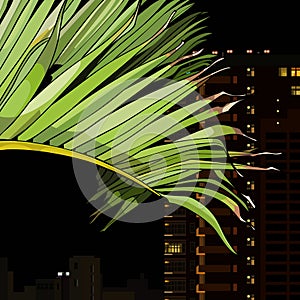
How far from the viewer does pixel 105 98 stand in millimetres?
1206

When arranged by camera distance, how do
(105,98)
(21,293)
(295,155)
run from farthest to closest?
(295,155) → (21,293) → (105,98)

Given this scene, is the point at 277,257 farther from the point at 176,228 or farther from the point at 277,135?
the point at 176,228

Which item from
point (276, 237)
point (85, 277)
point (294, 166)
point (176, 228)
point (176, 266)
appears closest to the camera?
point (85, 277)

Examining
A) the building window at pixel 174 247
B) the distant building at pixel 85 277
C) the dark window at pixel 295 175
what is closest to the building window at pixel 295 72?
the dark window at pixel 295 175

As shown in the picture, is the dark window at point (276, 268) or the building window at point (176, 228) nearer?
the building window at point (176, 228)

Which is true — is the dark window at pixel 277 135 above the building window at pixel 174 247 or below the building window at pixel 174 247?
above

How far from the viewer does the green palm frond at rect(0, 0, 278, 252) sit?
107 cm

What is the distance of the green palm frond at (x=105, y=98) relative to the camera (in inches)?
42.0

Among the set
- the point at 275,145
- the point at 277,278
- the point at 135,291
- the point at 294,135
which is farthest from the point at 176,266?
the point at 135,291

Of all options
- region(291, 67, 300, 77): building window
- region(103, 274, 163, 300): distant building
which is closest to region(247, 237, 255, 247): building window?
region(291, 67, 300, 77): building window

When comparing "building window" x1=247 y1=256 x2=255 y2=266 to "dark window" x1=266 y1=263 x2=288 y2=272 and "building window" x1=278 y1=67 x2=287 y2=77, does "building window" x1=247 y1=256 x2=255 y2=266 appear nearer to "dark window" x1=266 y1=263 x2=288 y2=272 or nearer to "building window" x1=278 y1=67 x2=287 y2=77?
"dark window" x1=266 y1=263 x2=288 y2=272

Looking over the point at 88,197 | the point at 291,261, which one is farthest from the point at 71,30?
the point at 291,261

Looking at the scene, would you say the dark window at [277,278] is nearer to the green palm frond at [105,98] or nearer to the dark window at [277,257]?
the dark window at [277,257]

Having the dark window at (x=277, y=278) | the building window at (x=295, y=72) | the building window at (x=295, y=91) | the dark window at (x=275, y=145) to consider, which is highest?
the building window at (x=295, y=72)
